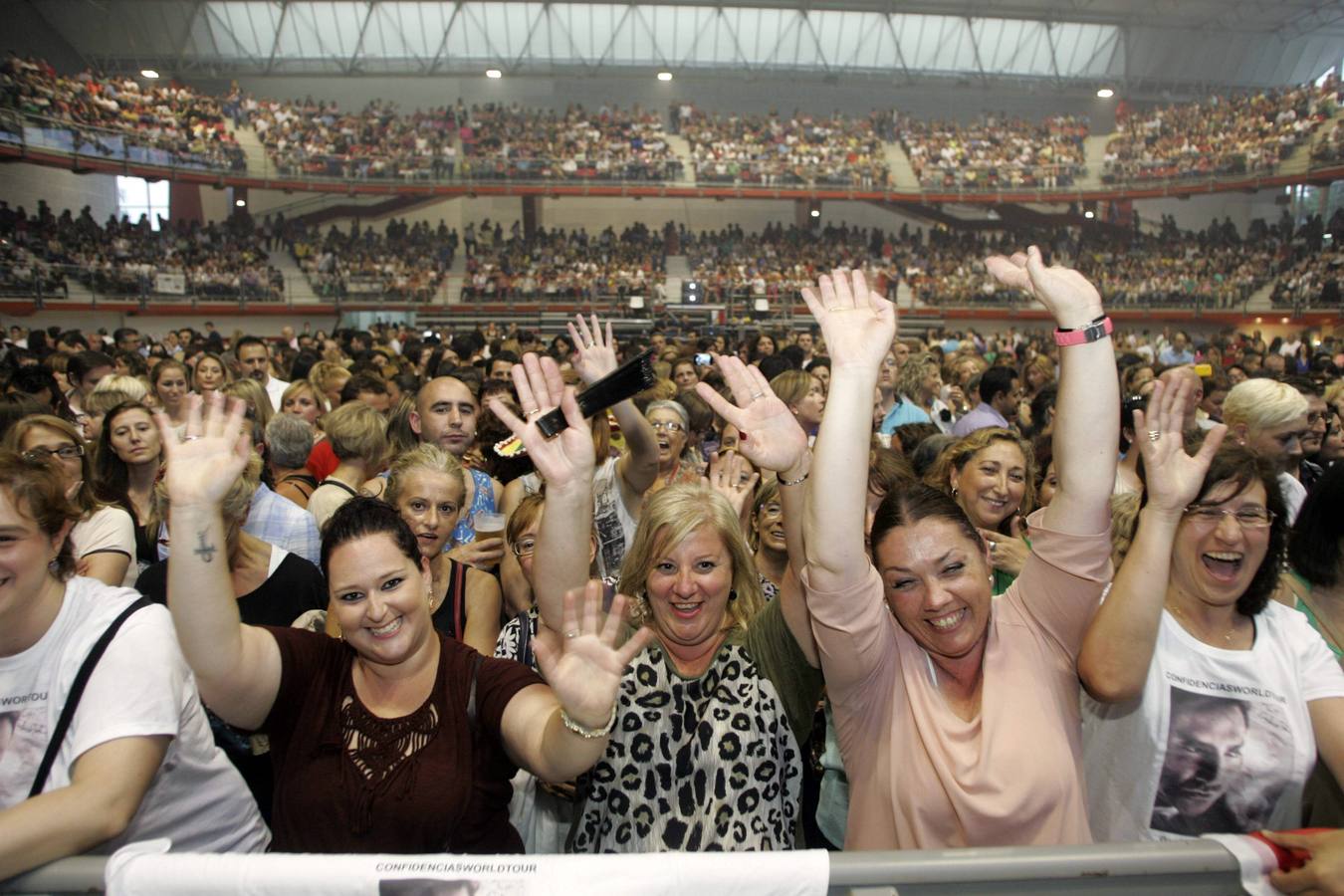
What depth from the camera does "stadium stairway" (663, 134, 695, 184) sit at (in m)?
28.9

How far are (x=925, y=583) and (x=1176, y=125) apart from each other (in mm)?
34789

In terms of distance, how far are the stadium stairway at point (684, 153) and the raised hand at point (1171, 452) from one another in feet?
91.0

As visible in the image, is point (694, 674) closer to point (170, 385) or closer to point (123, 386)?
point (123, 386)

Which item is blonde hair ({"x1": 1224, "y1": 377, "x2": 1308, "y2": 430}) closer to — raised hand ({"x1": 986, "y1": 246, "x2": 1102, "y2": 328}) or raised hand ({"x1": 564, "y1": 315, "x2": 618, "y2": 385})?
raised hand ({"x1": 986, "y1": 246, "x2": 1102, "y2": 328})

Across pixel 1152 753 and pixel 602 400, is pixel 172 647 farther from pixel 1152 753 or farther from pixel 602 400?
pixel 1152 753

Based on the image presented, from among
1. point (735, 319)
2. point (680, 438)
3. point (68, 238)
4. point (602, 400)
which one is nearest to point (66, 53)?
point (68, 238)

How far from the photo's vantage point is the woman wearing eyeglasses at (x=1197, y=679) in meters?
1.98

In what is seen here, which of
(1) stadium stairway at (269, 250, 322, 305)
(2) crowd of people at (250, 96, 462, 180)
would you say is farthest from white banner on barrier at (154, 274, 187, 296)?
(2) crowd of people at (250, 96, 462, 180)

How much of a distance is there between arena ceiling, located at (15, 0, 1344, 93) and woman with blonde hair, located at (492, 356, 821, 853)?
32.3m

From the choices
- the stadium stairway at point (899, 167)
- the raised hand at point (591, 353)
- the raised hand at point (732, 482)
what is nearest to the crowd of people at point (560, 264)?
the stadium stairway at point (899, 167)

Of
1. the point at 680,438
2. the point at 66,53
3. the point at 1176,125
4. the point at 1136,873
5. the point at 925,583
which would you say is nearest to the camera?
the point at 1136,873

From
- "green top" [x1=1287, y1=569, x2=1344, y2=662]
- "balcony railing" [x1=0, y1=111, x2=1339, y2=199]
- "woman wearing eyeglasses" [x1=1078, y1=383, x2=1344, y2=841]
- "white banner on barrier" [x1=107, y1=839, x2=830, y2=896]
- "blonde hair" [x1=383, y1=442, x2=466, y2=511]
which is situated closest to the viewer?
"white banner on barrier" [x1=107, y1=839, x2=830, y2=896]

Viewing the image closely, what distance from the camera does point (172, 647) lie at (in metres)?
1.92

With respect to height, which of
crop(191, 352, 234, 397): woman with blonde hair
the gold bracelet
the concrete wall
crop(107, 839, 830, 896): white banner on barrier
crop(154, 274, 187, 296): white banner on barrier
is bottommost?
crop(107, 839, 830, 896): white banner on barrier
